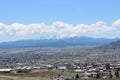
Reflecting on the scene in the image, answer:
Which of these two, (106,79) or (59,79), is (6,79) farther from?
(106,79)

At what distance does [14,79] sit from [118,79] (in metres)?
27.3

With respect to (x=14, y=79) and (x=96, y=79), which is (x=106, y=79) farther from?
(x=14, y=79)

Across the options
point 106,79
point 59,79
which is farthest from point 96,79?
point 59,79

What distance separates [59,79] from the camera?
91625 mm

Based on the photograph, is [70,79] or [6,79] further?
[70,79]

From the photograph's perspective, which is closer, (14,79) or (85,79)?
(14,79)

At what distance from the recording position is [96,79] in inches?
3770

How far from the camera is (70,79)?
3661 inches

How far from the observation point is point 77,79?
93.4 m

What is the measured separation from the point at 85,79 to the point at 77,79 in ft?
8.17

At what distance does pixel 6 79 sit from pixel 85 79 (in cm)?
2154

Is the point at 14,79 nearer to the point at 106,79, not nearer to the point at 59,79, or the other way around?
the point at 59,79

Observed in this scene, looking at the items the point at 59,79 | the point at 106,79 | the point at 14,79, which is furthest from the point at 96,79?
the point at 14,79

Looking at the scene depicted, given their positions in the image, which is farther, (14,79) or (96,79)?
(96,79)
